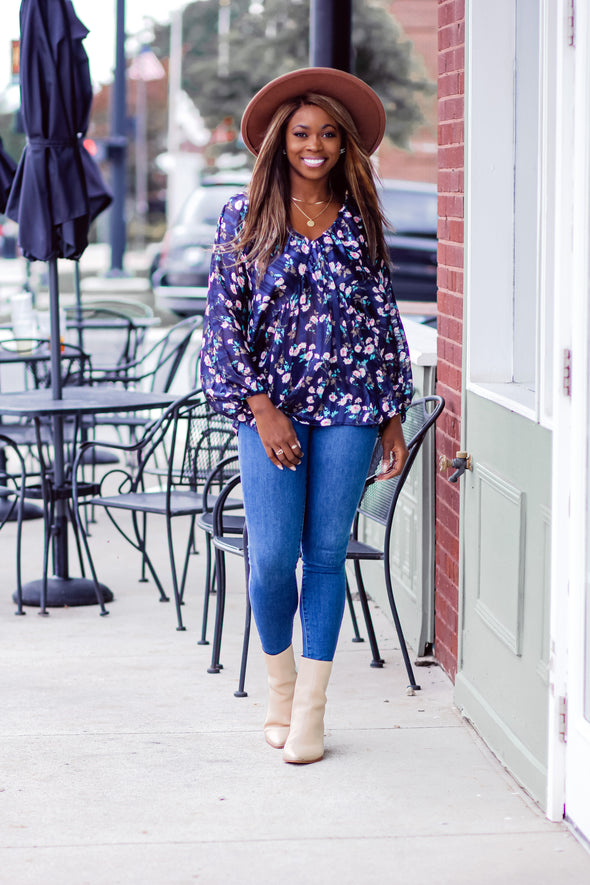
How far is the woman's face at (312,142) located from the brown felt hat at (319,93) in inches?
3.3

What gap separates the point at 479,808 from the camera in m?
3.60

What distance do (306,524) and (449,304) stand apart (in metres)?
1.13

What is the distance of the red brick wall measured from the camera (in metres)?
4.47

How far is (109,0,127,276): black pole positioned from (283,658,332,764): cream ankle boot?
18.9 metres

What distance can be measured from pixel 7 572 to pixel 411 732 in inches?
110

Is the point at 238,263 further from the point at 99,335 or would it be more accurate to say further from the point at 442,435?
the point at 99,335

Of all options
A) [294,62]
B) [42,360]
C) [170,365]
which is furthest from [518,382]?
[294,62]

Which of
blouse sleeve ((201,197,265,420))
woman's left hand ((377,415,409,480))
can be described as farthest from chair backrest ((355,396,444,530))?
blouse sleeve ((201,197,265,420))

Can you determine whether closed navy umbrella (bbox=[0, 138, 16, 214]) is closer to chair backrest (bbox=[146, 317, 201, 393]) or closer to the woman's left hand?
chair backrest (bbox=[146, 317, 201, 393])

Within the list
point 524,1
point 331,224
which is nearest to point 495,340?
point 331,224

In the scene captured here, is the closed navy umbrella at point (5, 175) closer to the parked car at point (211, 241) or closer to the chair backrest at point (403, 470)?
the chair backrest at point (403, 470)

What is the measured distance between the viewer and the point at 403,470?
4.56 m

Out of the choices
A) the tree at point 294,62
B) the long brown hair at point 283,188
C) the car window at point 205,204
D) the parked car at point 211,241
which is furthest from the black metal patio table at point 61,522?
the tree at point 294,62

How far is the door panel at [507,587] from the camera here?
3.58m
